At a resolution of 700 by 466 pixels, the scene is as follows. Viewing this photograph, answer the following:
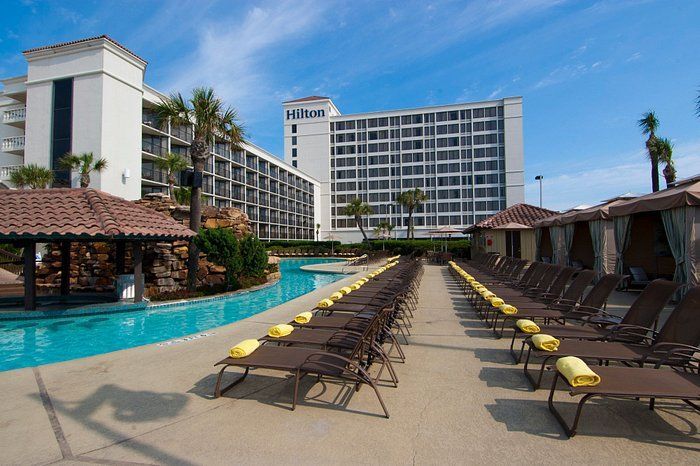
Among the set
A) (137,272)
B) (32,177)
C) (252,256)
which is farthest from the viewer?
(32,177)

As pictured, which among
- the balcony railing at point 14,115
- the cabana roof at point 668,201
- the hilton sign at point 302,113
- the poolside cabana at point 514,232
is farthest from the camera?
the hilton sign at point 302,113

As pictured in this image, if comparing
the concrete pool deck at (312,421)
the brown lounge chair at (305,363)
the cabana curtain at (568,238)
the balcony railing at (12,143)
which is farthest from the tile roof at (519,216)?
the balcony railing at (12,143)

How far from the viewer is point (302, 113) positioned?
69125 mm

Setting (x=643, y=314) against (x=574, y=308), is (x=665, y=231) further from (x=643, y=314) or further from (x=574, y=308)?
(x=643, y=314)

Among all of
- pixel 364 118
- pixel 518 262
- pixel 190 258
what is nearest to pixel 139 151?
pixel 190 258

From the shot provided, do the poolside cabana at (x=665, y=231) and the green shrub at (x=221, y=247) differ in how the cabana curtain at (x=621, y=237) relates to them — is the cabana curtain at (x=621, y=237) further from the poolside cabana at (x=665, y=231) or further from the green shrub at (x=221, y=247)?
the green shrub at (x=221, y=247)

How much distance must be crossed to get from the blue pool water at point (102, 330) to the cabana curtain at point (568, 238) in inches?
437

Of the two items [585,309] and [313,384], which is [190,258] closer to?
[313,384]

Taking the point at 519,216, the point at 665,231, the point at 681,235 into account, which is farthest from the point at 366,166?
the point at 681,235

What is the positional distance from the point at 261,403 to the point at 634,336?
413 centimetres

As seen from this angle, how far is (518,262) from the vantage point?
440 inches

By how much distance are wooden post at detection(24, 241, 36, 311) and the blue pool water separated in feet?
1.55

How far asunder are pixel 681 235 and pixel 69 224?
14.0 m

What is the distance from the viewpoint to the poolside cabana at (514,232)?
1977 cm
